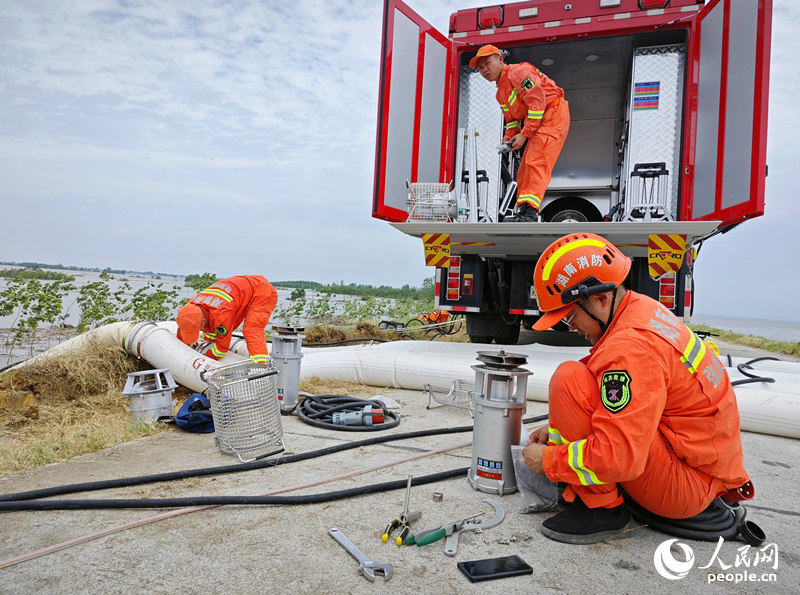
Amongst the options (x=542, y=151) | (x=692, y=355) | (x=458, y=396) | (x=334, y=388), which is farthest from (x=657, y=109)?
(x=692, y=355)

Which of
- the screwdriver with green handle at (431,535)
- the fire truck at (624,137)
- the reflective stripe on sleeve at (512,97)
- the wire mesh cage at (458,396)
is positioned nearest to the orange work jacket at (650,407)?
the screwdriver with green handle at (431,535)

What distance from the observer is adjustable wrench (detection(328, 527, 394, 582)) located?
1.74 meters

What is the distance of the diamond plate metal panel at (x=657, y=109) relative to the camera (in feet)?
18.1

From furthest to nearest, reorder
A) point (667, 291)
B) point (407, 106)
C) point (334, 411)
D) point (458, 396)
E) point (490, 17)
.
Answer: point (490, 17), point (407, 106), point (667, 291), point (458, 396), point (334, 411)

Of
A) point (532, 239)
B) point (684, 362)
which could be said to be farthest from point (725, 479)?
point (532, 239)

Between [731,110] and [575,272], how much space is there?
3543 mm

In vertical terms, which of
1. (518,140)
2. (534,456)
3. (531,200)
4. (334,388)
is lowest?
(334,388)

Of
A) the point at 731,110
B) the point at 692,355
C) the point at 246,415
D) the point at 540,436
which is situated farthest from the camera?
the point at 731,110

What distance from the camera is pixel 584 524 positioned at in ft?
6.73

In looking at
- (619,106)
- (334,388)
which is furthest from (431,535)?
(619,106)

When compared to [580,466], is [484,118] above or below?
above

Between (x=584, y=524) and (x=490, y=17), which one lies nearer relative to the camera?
(x=584, y=524)

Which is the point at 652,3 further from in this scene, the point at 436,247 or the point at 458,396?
the point at 458,396

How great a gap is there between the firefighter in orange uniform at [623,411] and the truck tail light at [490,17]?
4.45 m
